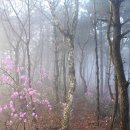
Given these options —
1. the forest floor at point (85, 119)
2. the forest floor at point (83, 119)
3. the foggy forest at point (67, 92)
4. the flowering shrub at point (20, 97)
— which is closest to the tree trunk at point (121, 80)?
the foggy forest at point (67, 92)

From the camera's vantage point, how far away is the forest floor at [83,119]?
15.3 m

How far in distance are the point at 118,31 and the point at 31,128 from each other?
6.77 m

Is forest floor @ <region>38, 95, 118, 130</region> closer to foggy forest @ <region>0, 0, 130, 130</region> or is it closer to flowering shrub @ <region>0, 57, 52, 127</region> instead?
foggy forest @ <region>0, 0, 130, 130</region>

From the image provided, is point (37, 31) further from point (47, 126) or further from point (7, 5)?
point (47, 126)

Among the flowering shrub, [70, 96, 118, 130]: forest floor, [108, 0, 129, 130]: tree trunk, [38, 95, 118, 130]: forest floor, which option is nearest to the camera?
[108, 0, 129, 130]: tree trunk

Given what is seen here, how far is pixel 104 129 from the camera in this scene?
15.0 meters

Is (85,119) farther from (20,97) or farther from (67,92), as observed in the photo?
(20,97)

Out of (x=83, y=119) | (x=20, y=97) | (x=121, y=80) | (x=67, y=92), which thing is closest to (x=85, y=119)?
(x=83, y=119)

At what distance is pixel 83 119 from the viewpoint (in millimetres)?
17453

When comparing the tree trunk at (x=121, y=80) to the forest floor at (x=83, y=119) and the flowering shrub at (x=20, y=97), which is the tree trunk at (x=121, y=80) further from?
the forest floor at (x=83, y=119)

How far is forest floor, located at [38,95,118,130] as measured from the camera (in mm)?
15302

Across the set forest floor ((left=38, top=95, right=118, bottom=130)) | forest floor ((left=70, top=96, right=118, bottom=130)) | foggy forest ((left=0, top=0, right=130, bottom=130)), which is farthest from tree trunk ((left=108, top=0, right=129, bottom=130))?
forest floor ((left=70, top=96, right=118, bottom=130))

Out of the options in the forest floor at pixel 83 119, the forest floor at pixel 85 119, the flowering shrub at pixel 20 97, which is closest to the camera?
the flowering shrub at pixel 20 97

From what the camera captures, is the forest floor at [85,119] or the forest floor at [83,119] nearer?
the forest floor at [83,119]
